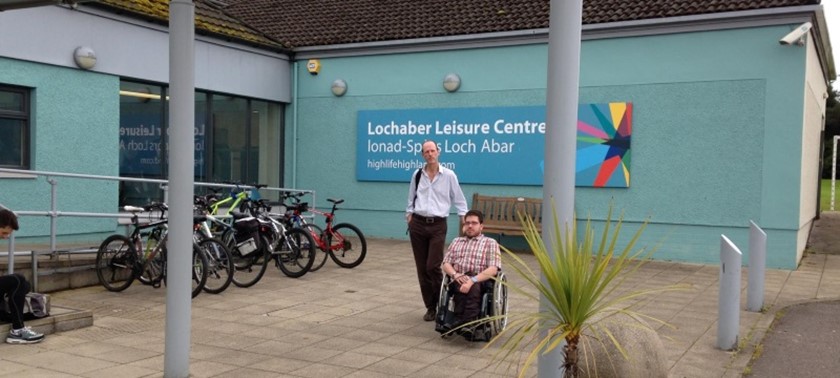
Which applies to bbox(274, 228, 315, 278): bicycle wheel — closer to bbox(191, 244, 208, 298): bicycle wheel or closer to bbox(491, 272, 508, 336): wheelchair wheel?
bbox(191, 244, 208, 298): bicycle wheel

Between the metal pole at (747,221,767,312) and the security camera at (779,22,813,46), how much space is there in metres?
4.63

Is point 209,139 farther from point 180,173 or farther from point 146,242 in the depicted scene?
point 180,173

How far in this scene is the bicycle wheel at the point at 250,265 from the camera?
9305 millimetres

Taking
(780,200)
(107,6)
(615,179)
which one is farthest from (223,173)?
(780,200)

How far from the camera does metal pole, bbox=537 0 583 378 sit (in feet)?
12.7

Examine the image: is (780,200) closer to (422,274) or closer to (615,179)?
(615,179)

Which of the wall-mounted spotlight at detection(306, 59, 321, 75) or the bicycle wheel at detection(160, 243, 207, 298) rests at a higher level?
the wall-mounted spotlight at detection(306, 59, 321, 75)

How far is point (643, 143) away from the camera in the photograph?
42.0 feet

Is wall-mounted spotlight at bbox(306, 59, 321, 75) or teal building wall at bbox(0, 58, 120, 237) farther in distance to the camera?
wall-mounted spotlight at bbox(306, 59, 321, 75)

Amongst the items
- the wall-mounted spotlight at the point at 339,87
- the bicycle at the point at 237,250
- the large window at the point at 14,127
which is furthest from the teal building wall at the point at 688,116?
the large window at the point at 14,127

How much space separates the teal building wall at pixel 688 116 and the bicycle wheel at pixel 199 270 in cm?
583

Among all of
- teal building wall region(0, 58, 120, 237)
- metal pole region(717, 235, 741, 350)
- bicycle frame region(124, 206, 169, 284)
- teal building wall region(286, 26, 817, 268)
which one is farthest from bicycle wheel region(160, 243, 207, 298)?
teal building wall region(286, 26, 817, 268)

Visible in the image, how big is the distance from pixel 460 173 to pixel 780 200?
556 cm

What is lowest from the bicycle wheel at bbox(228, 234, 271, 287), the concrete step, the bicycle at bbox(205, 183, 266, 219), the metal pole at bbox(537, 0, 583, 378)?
the concrete step
